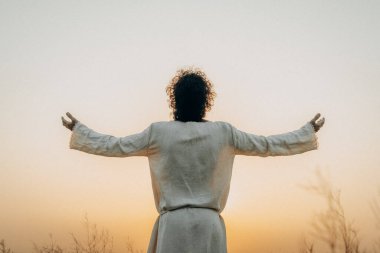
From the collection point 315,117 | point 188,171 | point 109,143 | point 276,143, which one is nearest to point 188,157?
point 188,171

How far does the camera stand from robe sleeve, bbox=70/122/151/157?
352cm

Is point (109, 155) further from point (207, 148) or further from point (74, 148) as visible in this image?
point (207, 148)

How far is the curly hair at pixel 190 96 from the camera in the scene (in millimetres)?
3656

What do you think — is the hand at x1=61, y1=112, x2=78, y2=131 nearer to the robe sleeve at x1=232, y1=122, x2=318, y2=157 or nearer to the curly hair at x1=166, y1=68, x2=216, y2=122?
the curly hair at x1=166, y1=68, x2=216, y2=122

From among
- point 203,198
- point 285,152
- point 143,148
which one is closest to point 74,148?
point 143,148

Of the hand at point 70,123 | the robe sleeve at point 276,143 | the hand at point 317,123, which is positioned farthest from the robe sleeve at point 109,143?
the hand at point 317,123

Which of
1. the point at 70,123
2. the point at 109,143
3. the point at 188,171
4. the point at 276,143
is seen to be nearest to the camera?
the point at 188,171

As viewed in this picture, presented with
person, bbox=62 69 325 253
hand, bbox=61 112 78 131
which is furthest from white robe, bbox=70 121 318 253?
hand, bbox=61 112 78 131

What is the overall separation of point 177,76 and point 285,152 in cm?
101

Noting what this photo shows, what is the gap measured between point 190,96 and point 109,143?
0.68 meters

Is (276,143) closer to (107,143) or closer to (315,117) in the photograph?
(315,117)

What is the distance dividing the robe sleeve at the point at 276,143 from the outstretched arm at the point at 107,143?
656 millimetres

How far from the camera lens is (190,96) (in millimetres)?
3680

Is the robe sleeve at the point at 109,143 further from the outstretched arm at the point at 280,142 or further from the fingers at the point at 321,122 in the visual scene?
the fingers at the point at 321,122
